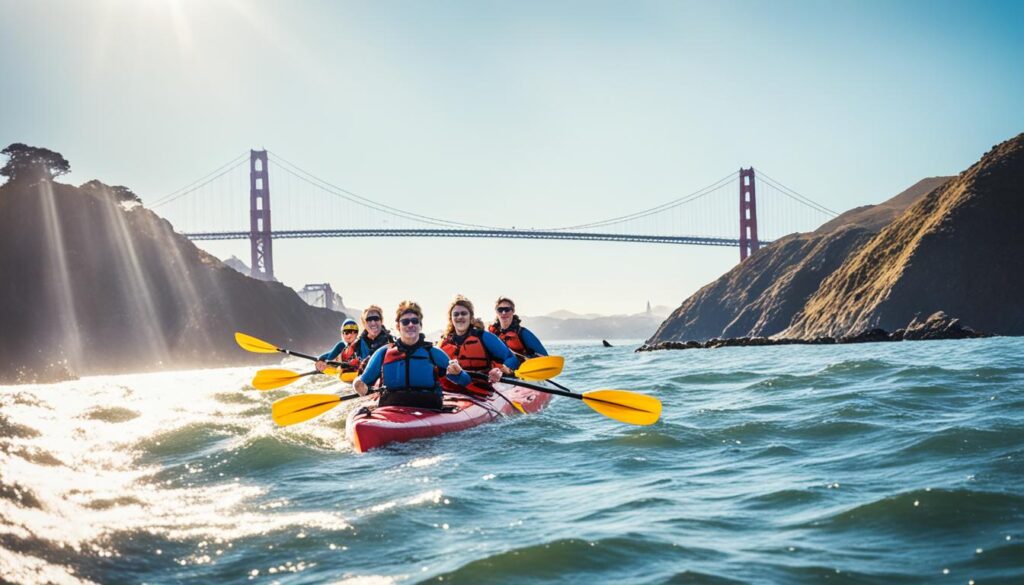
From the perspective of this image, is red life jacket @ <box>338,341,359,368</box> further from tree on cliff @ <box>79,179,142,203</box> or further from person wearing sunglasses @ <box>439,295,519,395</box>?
tree on cliff @ <box>79,179,142,203</box>

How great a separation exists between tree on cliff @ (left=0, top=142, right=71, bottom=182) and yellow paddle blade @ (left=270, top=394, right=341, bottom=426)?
61084mm

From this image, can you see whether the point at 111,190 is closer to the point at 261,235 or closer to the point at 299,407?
the point at 261,235

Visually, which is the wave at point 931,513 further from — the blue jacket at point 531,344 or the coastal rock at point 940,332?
the coastal rock at point 940,332

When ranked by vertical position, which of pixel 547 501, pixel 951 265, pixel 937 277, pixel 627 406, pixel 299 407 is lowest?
pixel 547 501

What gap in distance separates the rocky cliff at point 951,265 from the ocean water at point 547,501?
39187 mm

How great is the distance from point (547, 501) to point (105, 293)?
2226 inches

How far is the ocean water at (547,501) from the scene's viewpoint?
4.41 meters

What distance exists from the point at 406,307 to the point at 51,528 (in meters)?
4.50

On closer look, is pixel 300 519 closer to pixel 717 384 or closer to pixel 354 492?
pixel 354 492

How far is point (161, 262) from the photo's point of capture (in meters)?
61.2

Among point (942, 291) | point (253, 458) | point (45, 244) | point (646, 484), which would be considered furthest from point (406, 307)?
point (45, 244)

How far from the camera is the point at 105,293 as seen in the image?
5578cm

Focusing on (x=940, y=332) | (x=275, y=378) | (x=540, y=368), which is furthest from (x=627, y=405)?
(x=940, y=332)

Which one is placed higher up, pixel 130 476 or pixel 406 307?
pixel 406 307
